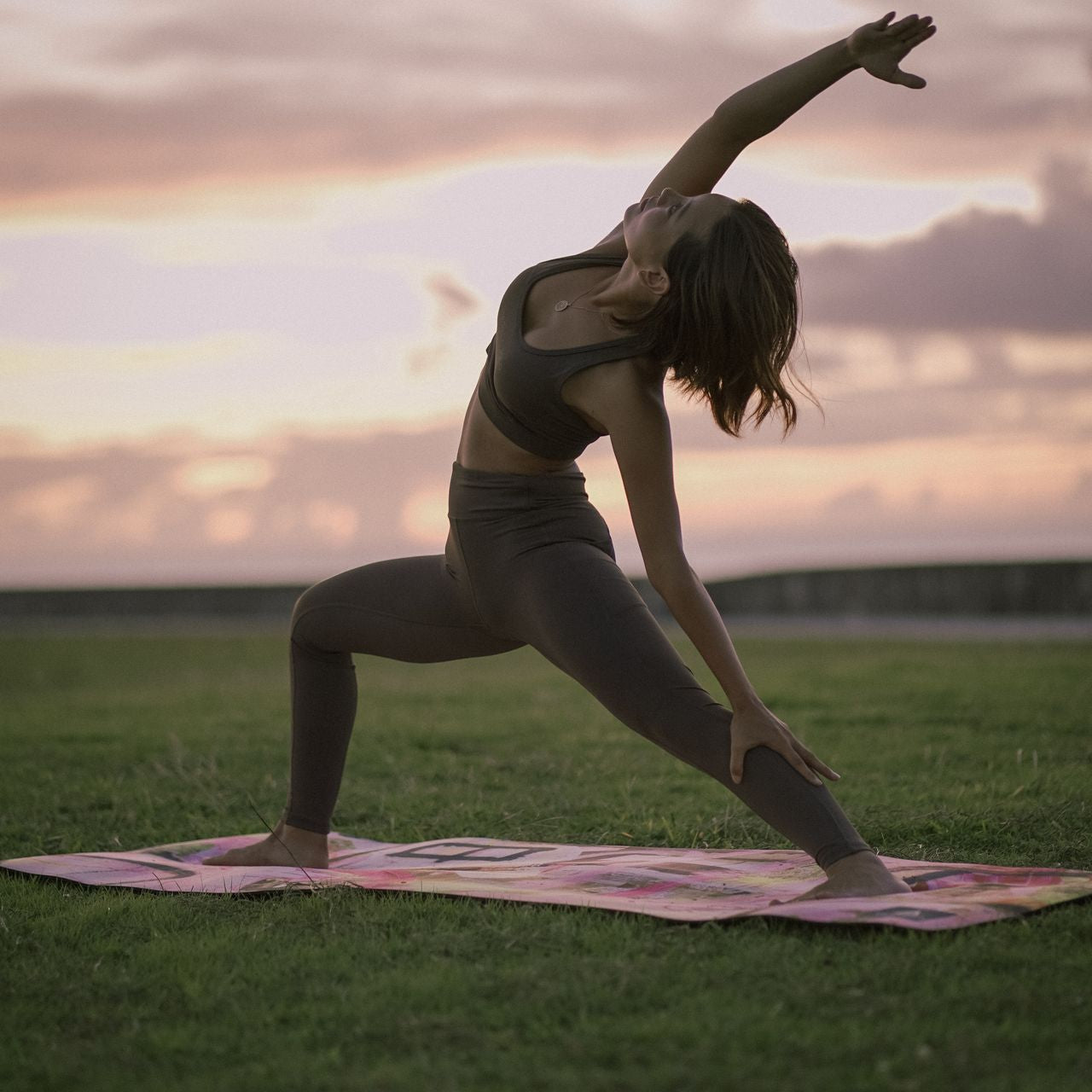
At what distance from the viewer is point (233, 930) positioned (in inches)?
135

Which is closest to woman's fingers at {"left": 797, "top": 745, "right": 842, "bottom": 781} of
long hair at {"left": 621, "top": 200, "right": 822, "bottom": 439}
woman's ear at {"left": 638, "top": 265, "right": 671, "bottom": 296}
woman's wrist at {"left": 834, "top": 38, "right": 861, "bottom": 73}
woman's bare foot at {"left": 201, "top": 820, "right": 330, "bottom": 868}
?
long hair at {"left": 621, "top": 200, "right": 822, "bottom": 439}

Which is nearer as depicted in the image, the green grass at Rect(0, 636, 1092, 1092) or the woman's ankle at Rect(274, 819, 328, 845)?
the green grass at Rect(0, 636, 1092, 1092)

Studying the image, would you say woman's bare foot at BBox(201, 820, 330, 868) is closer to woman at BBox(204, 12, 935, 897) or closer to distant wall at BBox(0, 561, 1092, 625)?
woman at BBox(204, 12, 935, 897)

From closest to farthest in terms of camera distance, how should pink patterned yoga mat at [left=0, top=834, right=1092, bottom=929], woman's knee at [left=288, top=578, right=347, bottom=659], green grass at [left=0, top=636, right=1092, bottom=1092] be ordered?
green grass at [left=0, top=636, right=1092, bottom=1092]
pink patterned yoga mat at [left=0, top=834, right=1092, bottom=929]
woman's knee at [left=288, top=578, right=347, bottom=659]

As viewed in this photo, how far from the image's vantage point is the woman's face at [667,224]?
3.39 m

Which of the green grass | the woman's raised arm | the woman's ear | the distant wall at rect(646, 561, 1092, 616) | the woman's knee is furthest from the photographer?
the distant wall at rect(646, 561, 1092, 616)

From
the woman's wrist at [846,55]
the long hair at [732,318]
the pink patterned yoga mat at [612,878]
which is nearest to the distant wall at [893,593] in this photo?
the pink patterned yoga mat at [612,878]

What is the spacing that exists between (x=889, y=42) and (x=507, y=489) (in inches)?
57.6

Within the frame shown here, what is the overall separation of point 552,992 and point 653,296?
155cm

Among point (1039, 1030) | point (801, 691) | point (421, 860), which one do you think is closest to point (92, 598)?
point (801, 691)

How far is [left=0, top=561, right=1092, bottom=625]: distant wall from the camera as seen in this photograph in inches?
785

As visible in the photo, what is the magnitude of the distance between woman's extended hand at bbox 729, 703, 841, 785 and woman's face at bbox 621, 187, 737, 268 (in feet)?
3.44

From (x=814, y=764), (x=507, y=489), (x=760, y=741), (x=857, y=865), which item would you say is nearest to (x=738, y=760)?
(x=760, y=741)

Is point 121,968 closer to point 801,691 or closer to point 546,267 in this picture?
point 546,267
